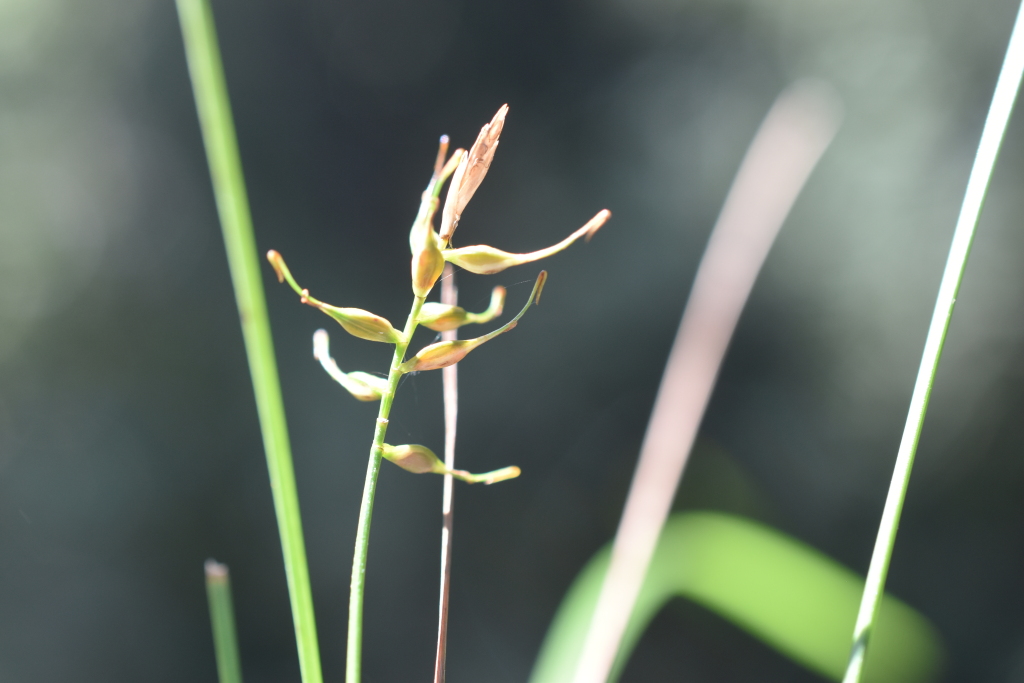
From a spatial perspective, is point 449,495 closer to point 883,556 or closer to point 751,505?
point 883,556

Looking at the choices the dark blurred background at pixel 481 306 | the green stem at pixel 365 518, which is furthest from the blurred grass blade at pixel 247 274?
the dark blurred background at pixel 481 306

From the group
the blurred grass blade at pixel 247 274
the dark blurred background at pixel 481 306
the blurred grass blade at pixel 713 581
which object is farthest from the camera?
the dark blurred background at pixel 481 306

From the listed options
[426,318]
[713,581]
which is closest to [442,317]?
[426,318]

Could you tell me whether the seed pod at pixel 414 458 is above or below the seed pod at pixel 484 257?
below

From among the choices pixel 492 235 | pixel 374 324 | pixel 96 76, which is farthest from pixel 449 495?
pixel 96 76

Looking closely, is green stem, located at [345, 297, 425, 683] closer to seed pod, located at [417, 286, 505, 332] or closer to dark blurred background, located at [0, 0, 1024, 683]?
seed pod, located at [417, 286, 505, 332]

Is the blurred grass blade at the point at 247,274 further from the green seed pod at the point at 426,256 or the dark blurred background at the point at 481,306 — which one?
the dark blurred background at the point at 481,306
